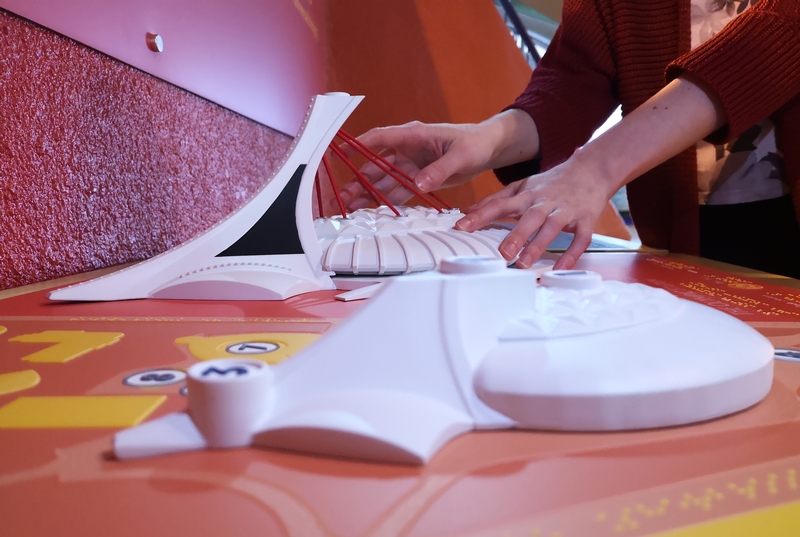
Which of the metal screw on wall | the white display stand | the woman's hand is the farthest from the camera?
the woman's hand

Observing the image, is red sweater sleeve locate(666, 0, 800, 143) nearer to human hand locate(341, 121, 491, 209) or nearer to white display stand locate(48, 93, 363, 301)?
human hand locate(341, 121, 491, 209)

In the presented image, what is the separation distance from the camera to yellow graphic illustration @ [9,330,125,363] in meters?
0.39

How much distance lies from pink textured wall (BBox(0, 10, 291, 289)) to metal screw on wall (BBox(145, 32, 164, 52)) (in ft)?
0.17

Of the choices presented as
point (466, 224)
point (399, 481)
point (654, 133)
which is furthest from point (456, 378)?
point (654, 133)

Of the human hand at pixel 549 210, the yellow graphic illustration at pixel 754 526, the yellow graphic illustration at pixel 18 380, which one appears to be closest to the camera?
the yellow graphic illustration at pixel 754 526

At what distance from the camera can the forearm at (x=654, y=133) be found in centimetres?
77

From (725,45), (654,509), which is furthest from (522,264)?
(654,509)

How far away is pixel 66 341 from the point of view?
439mm

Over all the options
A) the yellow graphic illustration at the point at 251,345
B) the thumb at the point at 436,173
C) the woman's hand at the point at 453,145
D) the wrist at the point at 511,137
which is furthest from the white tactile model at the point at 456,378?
the wrist at the point at 511,137

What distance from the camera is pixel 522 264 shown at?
70 centimetres

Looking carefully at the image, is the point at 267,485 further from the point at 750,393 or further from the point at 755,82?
the point at 755,82

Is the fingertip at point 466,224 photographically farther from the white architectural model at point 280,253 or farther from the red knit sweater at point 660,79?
the red knit sweater at point 660,79

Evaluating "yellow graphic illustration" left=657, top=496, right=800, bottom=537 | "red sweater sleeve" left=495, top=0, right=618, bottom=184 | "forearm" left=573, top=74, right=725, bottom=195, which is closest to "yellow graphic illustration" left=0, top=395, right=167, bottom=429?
"yellow graphic illustration" left=657, top=496, right=800, bottom=537

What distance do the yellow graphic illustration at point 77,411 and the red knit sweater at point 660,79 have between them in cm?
77
